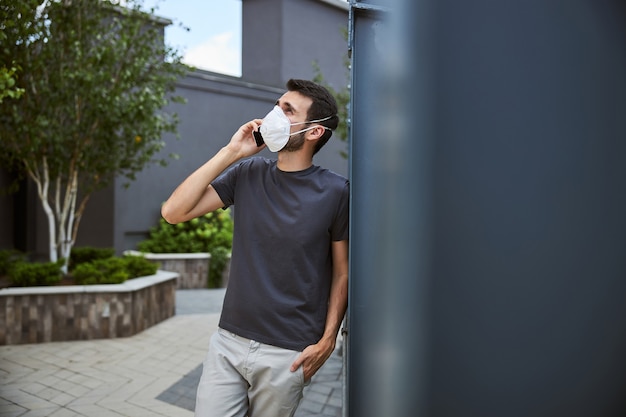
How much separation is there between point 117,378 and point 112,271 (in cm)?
208

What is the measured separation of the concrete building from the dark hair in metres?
8.69

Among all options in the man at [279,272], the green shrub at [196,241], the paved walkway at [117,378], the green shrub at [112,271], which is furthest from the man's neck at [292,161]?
the green shrub at [196,241]

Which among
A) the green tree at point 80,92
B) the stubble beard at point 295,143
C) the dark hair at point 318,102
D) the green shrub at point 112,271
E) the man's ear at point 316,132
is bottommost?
the green shrub at point 112,271

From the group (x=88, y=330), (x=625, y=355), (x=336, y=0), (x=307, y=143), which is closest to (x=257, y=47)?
(x=336, y=0)

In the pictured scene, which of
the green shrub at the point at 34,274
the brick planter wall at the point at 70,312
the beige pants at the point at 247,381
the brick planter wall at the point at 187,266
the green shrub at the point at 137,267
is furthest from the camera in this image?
the brick planter wall at the point at 187,266

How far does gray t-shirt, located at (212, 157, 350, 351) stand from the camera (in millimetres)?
2035

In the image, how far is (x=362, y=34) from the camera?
1.66 m

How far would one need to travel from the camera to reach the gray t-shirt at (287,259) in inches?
80.1

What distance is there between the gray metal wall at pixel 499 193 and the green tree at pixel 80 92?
5.63 meters

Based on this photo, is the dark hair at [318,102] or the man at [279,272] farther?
the dark hair at [318,102]

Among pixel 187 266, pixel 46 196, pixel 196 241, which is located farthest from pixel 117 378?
pixel 196 241

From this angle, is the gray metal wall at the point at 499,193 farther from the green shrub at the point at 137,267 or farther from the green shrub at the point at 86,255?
the green shrub at the point at 86,255

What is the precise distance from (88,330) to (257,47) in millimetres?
10025

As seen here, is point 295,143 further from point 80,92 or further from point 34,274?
point 80,92
